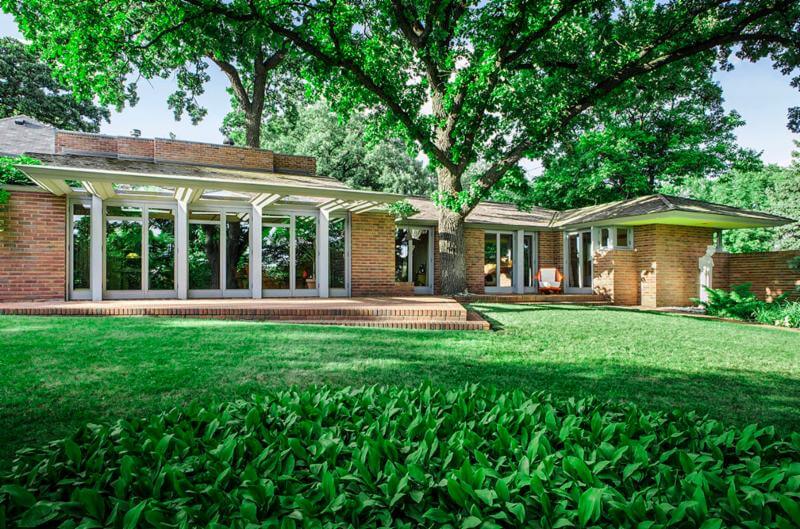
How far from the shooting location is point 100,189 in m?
10.4

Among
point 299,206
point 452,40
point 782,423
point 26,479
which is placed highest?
point 452,40

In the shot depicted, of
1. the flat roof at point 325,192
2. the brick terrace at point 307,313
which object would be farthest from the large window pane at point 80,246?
the brick terrace at point 307,313

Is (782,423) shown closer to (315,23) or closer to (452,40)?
(315,23)

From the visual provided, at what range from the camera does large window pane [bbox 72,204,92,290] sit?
11.1 metres

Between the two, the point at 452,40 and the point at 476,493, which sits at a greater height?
the point at 452,40

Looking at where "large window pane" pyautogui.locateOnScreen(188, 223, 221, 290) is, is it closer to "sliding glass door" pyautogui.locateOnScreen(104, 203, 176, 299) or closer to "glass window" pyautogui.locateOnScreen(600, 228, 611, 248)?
"sliding glass door" pyautogui.locateOnScreen(104, 203, 176, 299)

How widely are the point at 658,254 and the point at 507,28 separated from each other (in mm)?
8683

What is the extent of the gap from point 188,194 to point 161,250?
1783 millimetres

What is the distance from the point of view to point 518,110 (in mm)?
12195

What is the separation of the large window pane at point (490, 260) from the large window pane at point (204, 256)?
9.64 metres

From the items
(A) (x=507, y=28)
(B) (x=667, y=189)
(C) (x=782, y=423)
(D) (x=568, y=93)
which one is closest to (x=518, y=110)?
(D) (x=568, y=93)

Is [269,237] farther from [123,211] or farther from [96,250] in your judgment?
[96,250]

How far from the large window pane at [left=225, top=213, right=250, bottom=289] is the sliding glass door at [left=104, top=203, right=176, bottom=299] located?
52.8 inches

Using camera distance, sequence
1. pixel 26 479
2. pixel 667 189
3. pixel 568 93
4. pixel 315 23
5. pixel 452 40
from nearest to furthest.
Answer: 1. pixel 26 479
2. pixel 315 23
3. pixel 568 93
4. pixel 452 40
5. pixel 667 189
